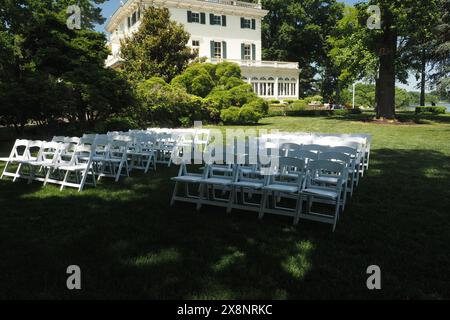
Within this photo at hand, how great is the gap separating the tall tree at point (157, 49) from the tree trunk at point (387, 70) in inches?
528

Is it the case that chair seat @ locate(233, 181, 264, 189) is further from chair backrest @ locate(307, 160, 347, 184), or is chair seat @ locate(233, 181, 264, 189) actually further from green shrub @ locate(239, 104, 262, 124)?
green shrub @ locate(239, 104, 262, 124)

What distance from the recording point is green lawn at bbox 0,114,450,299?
389 cm

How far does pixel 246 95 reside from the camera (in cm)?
2689

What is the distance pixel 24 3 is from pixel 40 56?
772 cm

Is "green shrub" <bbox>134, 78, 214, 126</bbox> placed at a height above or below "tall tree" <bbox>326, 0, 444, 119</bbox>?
below

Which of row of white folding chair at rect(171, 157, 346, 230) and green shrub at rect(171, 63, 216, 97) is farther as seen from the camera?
green shrub at rect(171, 63, 216, 97)

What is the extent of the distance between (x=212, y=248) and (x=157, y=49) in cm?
2573

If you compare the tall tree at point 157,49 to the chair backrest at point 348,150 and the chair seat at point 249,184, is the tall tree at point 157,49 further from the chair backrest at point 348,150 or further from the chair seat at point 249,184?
the chair seat at point 249,184

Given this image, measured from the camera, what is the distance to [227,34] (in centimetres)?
4344

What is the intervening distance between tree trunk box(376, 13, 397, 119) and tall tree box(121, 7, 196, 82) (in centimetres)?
1340

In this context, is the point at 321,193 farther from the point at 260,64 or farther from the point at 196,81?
the point at 260,64

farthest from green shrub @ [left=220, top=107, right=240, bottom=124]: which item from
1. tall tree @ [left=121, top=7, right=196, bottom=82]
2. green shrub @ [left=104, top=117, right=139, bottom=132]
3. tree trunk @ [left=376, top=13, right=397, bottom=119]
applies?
tree trunk @ [left=376, top=13, right=397, bottom=119]

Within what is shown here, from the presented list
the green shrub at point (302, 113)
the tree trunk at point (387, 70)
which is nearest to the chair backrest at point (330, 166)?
the tree trunk at point (387, 70)

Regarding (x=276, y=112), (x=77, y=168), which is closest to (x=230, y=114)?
(x=276, y=112)
